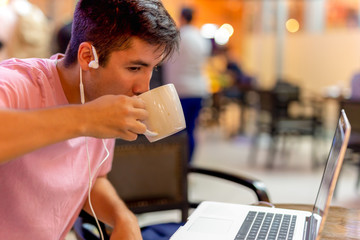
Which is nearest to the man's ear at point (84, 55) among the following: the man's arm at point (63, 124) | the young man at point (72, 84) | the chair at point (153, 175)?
the young man at point (72, 84)

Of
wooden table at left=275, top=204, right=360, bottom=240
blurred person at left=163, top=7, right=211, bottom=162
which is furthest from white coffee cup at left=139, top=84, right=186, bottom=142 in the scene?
blurred person at left=163, top=7, right=211, bottom=162

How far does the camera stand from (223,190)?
410cm

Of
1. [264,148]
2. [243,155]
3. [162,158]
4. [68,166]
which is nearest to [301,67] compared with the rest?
[264,148]

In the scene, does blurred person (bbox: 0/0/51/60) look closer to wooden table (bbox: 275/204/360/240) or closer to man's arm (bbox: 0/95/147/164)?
wooden table (bbox: 275/204/360/240)

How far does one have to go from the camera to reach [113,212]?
4.15 ft

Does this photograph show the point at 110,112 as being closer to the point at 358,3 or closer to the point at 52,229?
the point at 52,229

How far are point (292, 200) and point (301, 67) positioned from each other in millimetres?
5643

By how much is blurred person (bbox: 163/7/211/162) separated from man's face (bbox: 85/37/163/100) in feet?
9.69

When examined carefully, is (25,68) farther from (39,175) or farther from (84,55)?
(39,175)

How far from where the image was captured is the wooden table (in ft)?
3.54

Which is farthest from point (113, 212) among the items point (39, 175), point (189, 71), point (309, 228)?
point (189, 71)

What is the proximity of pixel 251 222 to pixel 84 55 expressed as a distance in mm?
550

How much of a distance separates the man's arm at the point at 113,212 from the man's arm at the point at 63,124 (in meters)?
0.47

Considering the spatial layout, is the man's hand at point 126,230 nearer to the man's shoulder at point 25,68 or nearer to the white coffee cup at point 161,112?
the white coffee cup at point 161,112
